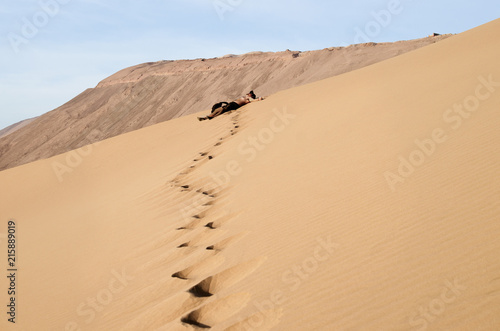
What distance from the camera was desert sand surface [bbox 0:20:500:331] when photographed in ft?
7.60

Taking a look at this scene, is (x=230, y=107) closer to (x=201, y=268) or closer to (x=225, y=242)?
(x=225, y=242)

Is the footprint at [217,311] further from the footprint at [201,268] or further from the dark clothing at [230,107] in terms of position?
the dark clothing at [230,107]

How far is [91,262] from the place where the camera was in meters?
4.60

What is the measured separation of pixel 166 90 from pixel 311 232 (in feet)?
150

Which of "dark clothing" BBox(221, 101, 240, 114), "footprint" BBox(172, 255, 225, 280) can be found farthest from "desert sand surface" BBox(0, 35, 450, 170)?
"footprint" BBox(172, 255, 225, 280)

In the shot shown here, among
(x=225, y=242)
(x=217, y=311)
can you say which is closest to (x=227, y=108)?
(x=225, y=242)

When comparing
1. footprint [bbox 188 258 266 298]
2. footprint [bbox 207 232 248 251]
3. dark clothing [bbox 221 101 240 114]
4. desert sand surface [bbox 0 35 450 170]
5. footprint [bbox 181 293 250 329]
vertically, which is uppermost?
desert sand surface [bbox 0 35 450 170]

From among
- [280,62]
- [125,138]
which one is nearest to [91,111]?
[280,62]

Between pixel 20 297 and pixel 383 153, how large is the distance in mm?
3722

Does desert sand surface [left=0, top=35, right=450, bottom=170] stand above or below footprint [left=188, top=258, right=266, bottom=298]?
above

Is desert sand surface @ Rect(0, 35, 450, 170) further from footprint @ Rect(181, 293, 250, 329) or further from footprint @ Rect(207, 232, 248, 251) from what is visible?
footprint @ Rect(181, 293, 250, 329)

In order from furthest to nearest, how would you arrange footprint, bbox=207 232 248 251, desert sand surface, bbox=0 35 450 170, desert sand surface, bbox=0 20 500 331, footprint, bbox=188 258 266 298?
desert sand surface, bbox=0 35 450 170 < footprint, bbox=207 232 248 251 < footprint, bbox=188 258 266 298 < desert sand surface, bbox=0 20 500 331

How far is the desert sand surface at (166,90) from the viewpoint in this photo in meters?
33.8

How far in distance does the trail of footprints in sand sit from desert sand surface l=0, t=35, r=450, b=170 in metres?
28.0
